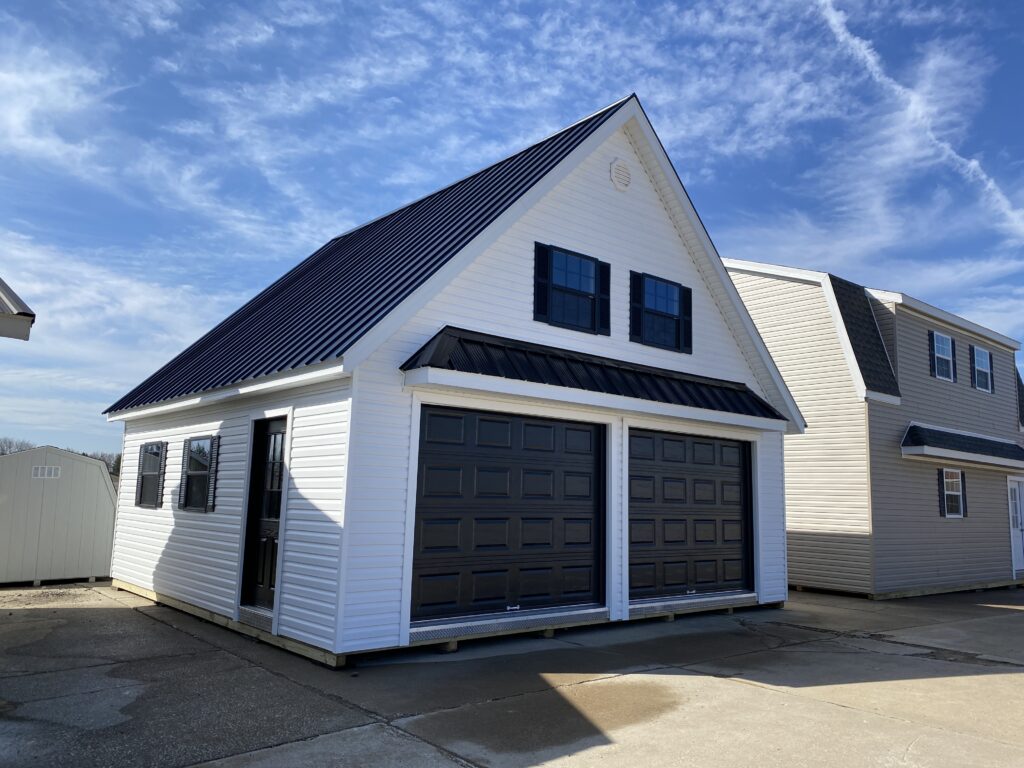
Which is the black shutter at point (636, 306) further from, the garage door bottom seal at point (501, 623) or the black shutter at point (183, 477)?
the black shutter at point (183, 477)

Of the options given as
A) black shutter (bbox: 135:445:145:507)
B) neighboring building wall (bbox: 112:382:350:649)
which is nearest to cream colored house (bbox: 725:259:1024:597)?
neighboring building wall (bbox: 112:382:350:649)

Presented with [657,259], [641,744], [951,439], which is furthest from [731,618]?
[951,439]

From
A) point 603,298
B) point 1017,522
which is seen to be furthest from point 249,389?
point 1017,522

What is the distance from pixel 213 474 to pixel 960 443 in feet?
52.3

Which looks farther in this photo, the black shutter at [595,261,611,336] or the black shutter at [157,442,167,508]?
the black shutter at [157,442,167,508]

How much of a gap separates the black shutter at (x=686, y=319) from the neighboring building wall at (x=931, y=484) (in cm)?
572

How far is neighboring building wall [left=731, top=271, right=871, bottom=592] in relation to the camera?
15227 millimetres

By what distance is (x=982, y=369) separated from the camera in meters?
19.4

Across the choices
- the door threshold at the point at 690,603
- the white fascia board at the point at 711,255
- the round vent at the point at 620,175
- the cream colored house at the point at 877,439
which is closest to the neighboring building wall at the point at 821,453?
the cream colored house at the point at 877,439

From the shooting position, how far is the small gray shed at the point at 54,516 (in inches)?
517

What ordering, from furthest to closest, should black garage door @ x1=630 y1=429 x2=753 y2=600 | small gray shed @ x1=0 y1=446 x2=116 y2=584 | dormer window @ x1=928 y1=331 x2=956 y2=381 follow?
dormer window @ x1=928 y1=331 x2=956 y2=381, small gray shed @ x1=0 y1=446 x2=116 y2=584, black garage door @ x1=630 y1=429 x2=753 y2=600

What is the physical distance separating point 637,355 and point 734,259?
26.2ft

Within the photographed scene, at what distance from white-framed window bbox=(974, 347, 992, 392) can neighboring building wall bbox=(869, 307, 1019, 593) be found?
208 mm

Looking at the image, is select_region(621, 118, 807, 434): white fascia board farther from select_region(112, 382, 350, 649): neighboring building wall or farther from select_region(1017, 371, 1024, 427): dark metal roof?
select_region(1017, 371, 1024, 427): dark metal roof
